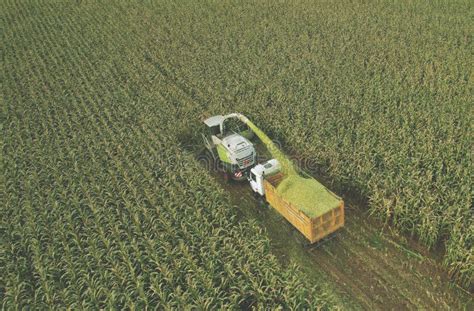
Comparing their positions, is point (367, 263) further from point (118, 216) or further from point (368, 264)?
point (118, 216)

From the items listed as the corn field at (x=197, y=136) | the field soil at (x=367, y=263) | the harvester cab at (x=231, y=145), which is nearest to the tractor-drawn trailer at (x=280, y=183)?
the harvester cab at (x=231, y=145)

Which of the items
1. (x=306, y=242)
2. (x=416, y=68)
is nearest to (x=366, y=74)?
(x=416, y=68)

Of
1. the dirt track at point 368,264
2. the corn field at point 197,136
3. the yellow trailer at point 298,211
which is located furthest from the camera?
the yellow trailer at point 298,211

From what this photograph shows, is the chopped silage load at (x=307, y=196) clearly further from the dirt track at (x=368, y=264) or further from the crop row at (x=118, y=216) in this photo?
the crop row at (x=118, y=216)

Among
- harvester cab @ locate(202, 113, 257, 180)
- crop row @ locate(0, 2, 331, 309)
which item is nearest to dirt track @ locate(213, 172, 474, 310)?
crop row @ locate(0, 2, 331, 309)

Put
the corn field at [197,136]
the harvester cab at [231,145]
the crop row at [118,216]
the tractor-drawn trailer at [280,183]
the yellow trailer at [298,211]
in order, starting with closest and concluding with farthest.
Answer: the crop row at [118,216] → the corn field at [197,136] → the yellow trailer at [298,211] → the tractor-drawn trailer at [280,183] → the harvester cab at [231,145]

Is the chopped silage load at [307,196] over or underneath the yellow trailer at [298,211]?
over

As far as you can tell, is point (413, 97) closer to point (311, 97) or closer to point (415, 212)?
point (311, 97)
